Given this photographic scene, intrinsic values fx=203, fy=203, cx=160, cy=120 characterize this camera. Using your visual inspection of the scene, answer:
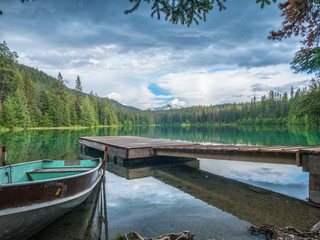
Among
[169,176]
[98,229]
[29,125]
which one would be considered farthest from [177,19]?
[29,125]

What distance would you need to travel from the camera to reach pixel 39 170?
21.8 feet

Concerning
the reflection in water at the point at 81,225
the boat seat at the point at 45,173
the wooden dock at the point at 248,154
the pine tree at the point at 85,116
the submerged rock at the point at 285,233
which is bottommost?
the reflection in water at the point at 81,225

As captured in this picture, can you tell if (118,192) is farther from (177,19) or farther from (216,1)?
(216,1)

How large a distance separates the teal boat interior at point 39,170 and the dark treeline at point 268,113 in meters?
10.5

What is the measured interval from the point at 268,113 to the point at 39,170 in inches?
4223

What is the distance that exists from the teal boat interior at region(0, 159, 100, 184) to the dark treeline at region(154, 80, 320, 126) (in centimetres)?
1052

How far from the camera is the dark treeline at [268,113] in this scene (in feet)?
34.0

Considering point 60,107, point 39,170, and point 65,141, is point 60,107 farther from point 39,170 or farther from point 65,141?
point 39,170

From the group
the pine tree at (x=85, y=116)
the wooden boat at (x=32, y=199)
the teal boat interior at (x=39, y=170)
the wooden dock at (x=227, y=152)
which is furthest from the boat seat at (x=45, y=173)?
→ the pine tree at (x=85, y=116)

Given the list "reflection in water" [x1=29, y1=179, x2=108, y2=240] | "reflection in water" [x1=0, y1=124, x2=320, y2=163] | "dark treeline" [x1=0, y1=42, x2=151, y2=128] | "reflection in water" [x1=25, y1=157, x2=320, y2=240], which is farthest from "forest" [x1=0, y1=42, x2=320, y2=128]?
"reflection in water" [x1=29, y1=179, x2=108, y2=240]

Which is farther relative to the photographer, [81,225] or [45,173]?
[45,173]

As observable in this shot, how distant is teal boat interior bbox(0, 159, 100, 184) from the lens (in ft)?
17.6

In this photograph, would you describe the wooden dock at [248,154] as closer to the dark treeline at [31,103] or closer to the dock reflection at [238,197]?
the dock reflection at [238,197]

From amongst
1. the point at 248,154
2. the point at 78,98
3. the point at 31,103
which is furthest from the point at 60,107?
the point at 248,154
